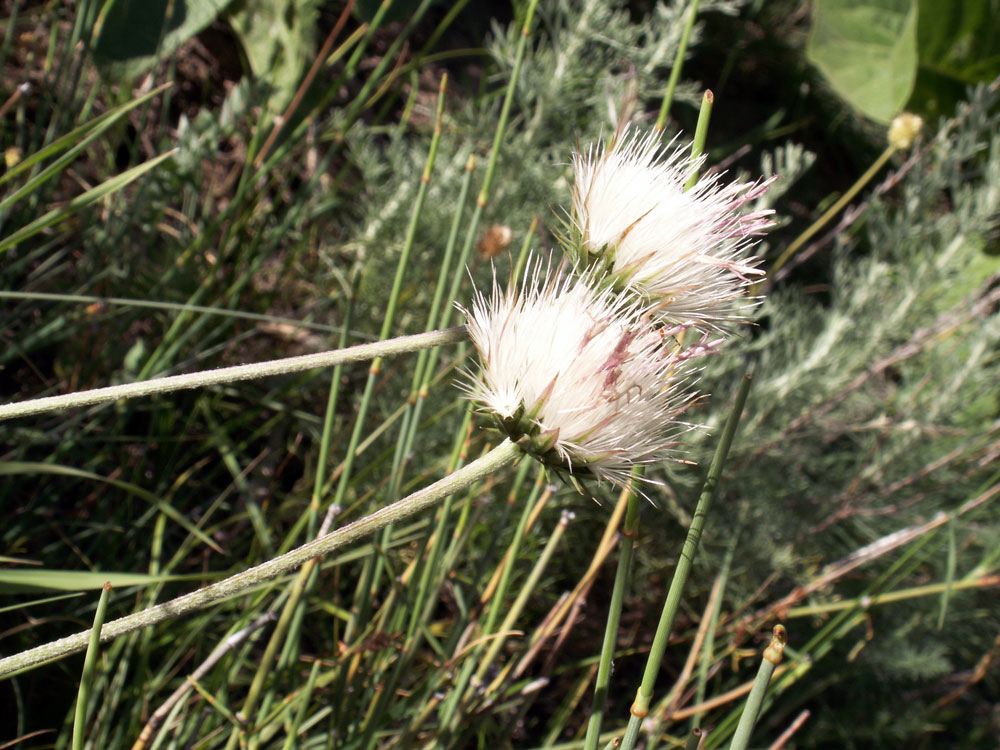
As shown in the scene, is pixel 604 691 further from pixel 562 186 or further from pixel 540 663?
pixel 562 186

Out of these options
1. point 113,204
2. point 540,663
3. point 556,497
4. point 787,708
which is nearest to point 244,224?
point 113,204

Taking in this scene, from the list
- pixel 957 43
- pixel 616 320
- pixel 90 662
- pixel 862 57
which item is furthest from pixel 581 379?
pixel 957 43

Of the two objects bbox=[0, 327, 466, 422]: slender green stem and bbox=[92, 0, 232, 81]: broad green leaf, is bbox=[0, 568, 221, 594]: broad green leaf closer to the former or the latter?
bbox=[0, 327, 466, 422]: slender green stem

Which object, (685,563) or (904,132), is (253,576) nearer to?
(685,563)

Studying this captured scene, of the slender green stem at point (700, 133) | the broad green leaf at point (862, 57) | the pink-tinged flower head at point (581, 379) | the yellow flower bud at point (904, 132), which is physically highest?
the broad green leaf at point (862, 57)

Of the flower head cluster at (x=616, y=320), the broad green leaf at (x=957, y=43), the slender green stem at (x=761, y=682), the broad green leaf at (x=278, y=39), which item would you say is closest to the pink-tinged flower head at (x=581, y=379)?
the flower head cluster at (x=616, y=320)

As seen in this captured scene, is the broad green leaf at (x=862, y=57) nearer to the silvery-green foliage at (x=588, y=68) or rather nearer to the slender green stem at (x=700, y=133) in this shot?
the silvery-green foliage at (x=588, y=68)
